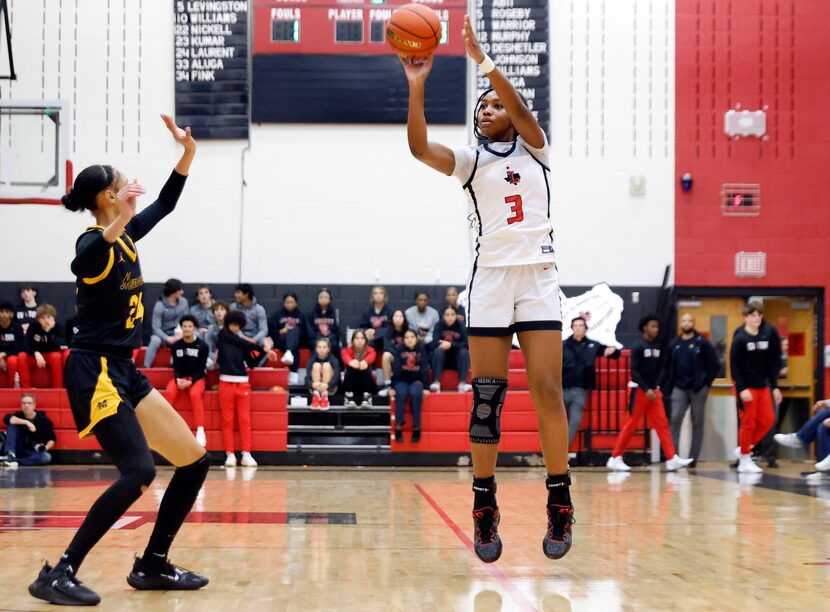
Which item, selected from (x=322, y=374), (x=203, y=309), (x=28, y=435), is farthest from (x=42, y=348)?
(x=322, y=374)

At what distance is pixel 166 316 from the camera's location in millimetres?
12266

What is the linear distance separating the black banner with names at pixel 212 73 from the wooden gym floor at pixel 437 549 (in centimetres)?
615

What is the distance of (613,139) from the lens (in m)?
13.6

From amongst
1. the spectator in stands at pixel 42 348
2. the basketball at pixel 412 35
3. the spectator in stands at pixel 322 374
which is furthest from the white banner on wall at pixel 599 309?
the basketball at pixel 412 35

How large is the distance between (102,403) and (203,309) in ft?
29.4

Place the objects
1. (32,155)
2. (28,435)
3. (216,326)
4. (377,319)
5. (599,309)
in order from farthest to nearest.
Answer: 1. (599,309)
2. (377,319)
3. (216,326)
4. (28,435)
5. (32,155)

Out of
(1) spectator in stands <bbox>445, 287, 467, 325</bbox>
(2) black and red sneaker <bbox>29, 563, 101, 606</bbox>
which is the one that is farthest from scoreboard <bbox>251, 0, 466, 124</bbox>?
(2) black and red sneaker <bbox>29, 563, 101, 606</bbox>

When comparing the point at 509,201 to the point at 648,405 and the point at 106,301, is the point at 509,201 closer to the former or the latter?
the point at 106,301

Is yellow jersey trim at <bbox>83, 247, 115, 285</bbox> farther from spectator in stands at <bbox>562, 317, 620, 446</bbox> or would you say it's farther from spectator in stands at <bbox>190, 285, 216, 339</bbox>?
spectator in stands at <bbox>190, 285, 216, 339</bbox>

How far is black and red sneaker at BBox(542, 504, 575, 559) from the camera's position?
13.0 feet

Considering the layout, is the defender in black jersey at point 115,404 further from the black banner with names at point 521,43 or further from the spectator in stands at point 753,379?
the black banner with names at point 521,43

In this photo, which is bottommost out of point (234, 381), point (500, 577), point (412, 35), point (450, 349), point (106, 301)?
point (500, 577)

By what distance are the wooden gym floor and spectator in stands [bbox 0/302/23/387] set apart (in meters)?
3.29

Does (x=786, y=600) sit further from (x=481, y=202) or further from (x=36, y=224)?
(x=36, y=224)
